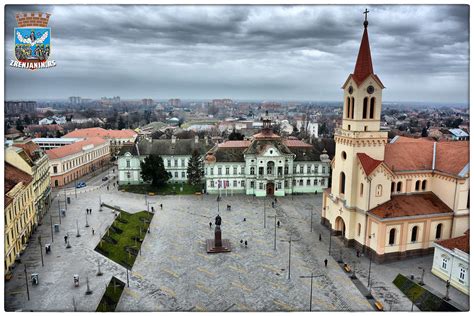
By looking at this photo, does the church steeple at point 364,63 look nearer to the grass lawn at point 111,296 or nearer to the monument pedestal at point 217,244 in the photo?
the monument pedestal at point 217,244

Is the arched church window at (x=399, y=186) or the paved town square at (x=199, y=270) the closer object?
the paved town square at (x=199, y=270)

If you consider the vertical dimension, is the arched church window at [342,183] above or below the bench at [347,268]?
above

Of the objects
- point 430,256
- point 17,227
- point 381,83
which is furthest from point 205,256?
point 381,83

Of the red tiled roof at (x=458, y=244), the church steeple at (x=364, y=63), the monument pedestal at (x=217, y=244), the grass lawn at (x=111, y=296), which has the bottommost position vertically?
the grass lawn at (x=111, y=296)

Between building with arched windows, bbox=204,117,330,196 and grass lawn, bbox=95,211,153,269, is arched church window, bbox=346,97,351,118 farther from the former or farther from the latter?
grass lawn, bbox=95,211,153,269

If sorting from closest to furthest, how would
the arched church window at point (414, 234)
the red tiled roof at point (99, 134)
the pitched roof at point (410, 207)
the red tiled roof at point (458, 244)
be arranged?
the red tiled roof at point (458, 244)
the pitched roof at point (410, 207)
the arched church window at point (414, 234)
the red tiled roof at point (99, 134)

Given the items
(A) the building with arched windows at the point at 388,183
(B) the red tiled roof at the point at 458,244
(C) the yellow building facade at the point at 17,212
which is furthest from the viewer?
(A) the building with arched windows at the point at 388,183

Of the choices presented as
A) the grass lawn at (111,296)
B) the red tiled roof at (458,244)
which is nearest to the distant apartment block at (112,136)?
the grass lawn at (111,296)

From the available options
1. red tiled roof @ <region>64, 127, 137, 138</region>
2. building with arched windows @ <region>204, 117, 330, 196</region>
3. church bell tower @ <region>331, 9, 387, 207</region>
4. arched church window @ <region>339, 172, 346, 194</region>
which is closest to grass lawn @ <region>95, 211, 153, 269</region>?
building with arched windows @ <region>204, 117, 330, 196</region>
